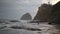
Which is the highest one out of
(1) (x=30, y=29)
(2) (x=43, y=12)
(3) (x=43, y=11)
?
(3) (x=43, y=11)

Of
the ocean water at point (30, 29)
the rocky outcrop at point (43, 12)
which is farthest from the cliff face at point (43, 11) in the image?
the ocean water at point (30, 29)

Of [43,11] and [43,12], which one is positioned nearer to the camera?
[43,12]

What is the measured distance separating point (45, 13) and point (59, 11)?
51.5 feet

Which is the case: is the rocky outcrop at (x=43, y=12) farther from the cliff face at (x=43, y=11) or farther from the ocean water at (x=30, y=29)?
the ocean water at (x=30, y=29)

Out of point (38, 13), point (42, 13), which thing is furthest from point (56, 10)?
point (38, 13)

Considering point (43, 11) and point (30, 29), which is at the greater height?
point (43, 11)

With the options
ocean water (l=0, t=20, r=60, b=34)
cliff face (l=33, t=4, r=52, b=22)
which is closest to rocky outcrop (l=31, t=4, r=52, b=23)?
cliff face (l=33, t=4, r=52, b=22)

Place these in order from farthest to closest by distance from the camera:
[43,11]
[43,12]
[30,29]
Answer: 1. [43,11]
2. [43,12]
3. [30,29]

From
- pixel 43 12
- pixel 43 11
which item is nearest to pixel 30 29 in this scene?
pixel 43 12

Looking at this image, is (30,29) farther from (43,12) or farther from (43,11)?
(43,11)

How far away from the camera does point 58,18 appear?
2519 cm

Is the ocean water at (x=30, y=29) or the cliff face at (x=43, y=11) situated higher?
the cliff face at (x=43, y=11)

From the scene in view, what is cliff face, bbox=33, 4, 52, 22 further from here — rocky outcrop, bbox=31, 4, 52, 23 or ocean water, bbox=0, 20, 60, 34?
ocean water, bbox=0, 20, 60, 34

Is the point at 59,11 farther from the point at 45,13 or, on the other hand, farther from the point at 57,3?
the point at 45,13
